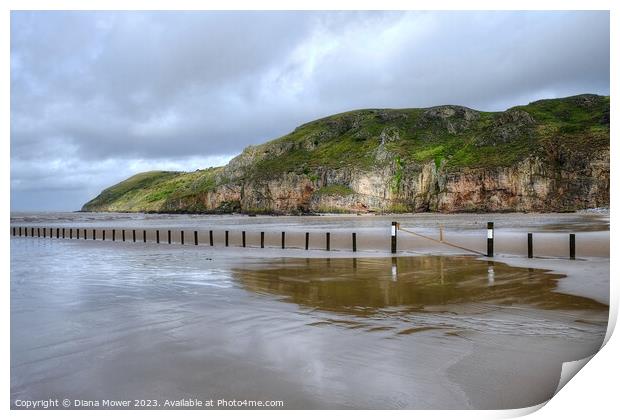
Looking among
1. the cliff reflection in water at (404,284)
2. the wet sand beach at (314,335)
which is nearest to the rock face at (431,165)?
the cliff reflection in water at (404,284)

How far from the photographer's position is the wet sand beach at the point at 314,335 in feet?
17.7

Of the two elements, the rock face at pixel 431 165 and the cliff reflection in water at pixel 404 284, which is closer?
the cliff reflection in water at pixel 404 284

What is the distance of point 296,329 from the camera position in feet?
25.9

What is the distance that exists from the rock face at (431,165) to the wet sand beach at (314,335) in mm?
85690

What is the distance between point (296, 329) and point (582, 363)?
4317 mm

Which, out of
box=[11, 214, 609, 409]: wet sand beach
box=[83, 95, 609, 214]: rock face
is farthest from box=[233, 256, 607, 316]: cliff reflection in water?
box=[83, 95, 609, 214]: rock face

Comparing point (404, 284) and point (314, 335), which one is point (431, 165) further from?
point (314, 335)

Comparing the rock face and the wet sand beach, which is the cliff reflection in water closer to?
the wet sand beach

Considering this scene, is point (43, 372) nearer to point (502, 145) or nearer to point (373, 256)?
point (373, 256)

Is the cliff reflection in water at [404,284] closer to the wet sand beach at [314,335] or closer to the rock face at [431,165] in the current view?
the wet sand beach at [314,335]

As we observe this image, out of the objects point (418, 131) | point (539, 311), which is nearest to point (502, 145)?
point (418, 131)

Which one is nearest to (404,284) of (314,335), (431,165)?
(314,335)

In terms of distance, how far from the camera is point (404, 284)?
40.8 feet

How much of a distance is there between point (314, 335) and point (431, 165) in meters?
A: 103
